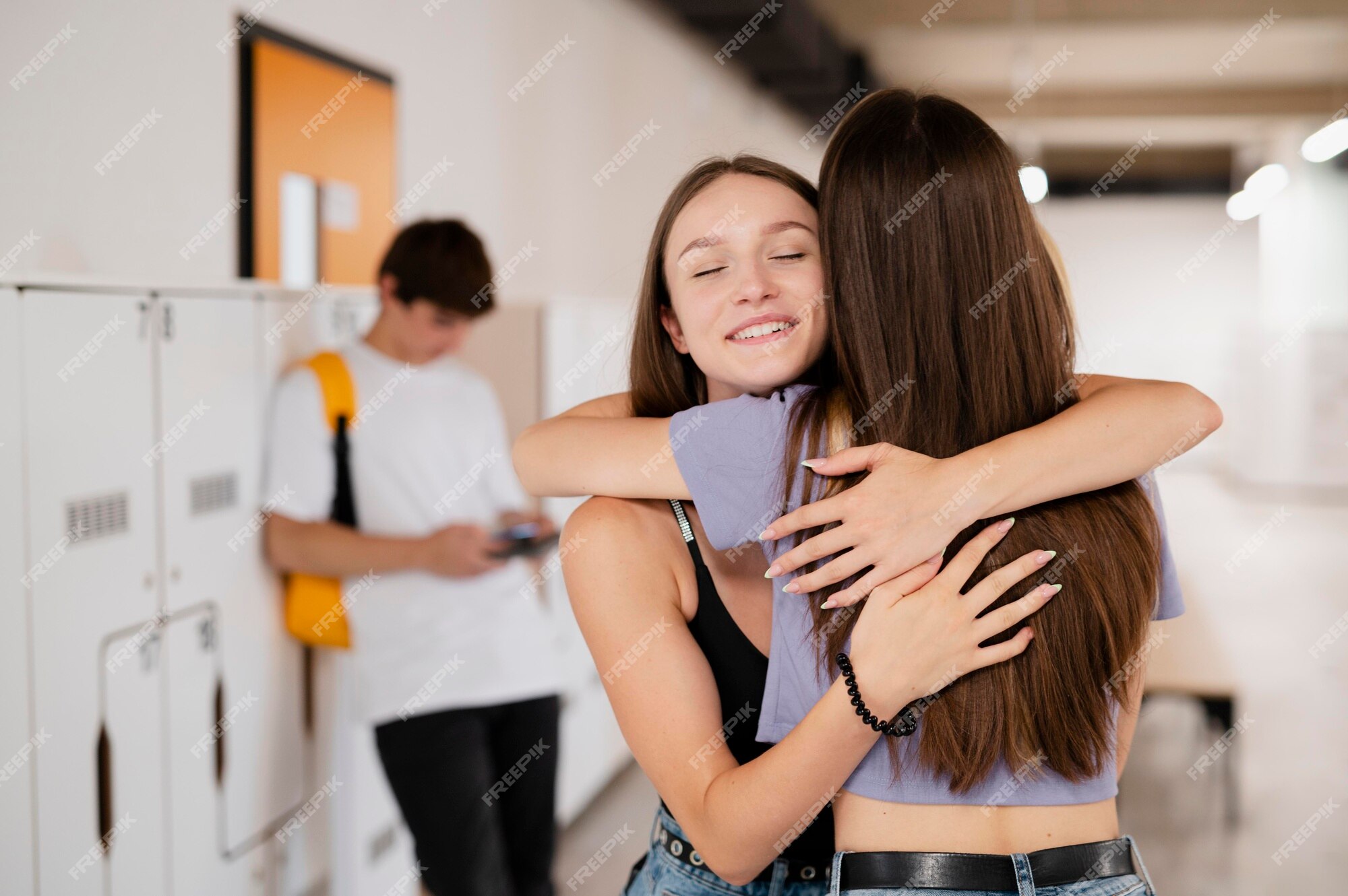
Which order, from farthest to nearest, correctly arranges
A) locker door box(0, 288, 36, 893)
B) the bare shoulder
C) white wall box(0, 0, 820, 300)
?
white wall box(0, 0, 820, 300) < locker door box(0, 288, 36, 893) < the bare shoulder

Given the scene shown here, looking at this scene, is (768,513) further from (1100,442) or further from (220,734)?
(220,734)

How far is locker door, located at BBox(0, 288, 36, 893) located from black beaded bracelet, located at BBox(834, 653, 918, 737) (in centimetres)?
166

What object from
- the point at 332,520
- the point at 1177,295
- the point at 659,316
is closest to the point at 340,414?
the point at 332,520

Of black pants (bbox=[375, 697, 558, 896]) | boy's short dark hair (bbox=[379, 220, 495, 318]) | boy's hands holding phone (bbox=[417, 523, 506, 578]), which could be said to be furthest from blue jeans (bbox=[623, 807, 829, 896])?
boy's short dark hair (bbox=[379, 220, 495, 318])

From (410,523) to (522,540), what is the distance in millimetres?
305

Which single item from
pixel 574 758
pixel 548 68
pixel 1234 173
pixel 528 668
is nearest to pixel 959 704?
pixel 528 668

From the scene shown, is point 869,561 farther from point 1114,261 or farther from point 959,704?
point 1114,261

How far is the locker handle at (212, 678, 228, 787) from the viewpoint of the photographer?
8.28ft

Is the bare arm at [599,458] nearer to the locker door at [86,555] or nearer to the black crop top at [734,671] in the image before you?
the black crop top at [734,671]

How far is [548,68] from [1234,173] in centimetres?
381

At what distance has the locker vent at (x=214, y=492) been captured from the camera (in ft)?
8.04

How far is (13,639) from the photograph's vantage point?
→ 1.93m

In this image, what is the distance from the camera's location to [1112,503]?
112 centimetres

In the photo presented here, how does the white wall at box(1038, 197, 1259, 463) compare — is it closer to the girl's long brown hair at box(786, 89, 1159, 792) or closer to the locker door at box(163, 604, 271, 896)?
the locker door at box(163, 604, 271, 896)
